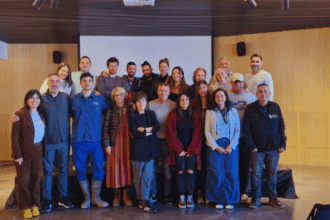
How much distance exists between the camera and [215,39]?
6.97 m

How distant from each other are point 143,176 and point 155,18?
9.33 ft

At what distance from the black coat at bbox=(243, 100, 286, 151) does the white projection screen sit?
3.15 meters

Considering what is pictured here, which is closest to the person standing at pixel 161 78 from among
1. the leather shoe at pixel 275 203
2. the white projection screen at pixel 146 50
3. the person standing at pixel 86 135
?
the person standing at pixel 86 135

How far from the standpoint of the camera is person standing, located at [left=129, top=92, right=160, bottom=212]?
3.68 meters

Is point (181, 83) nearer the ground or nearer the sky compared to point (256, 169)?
nearer the sky

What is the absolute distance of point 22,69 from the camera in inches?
290

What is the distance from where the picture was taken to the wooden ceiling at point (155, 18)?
4570mm

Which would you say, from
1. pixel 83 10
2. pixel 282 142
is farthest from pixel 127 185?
pixel 83 10

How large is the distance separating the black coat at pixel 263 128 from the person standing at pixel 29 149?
7.87 ft

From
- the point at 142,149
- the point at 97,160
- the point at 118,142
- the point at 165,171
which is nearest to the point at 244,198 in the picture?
the point at 165,171

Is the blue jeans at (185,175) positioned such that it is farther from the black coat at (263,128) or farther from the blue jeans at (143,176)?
the black coat at (263,128)

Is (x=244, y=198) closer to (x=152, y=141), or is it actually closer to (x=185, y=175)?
(x=185, y=175)

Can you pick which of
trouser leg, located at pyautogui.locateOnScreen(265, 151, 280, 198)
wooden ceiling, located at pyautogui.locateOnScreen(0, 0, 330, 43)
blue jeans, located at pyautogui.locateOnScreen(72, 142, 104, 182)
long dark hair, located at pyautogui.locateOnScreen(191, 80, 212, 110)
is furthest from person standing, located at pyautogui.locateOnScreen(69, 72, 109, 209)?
trouser leg, located at pyautogui.locateOnScreen(265, 151, 280, 198)

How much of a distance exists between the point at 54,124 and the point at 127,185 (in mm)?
1158
